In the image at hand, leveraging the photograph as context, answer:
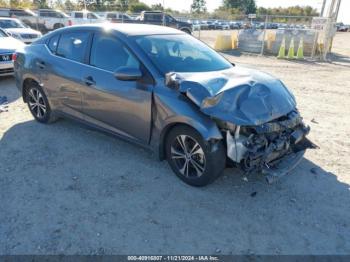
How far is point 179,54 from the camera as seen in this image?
4.30 metres

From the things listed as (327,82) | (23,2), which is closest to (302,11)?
(23,2)

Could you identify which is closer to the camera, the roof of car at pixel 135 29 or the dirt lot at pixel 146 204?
the dirt lot at pixel 146 204

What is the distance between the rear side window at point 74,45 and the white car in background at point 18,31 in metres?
9.75

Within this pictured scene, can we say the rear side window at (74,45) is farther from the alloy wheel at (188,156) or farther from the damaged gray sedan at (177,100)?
the alloy wheel at (188,156)

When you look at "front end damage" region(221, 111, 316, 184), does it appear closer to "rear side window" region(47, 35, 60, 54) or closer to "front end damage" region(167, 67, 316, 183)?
"front end damage" region(167, 67, 316, 183)

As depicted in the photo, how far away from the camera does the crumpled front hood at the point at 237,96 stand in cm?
330

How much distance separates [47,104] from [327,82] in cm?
834

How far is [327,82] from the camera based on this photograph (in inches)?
389

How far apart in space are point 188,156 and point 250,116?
0.88 metres

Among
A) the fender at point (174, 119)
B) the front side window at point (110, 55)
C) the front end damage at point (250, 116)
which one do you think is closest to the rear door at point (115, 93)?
the front side window at point (110, 55)

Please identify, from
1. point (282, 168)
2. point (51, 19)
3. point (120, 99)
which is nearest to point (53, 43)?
point (120, 99)

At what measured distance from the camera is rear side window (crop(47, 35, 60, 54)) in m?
5.07

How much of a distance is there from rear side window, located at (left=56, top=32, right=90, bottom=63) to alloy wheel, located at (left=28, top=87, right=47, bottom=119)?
93 cm

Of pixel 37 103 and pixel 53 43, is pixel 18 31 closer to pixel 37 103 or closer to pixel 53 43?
pixel 37 103
